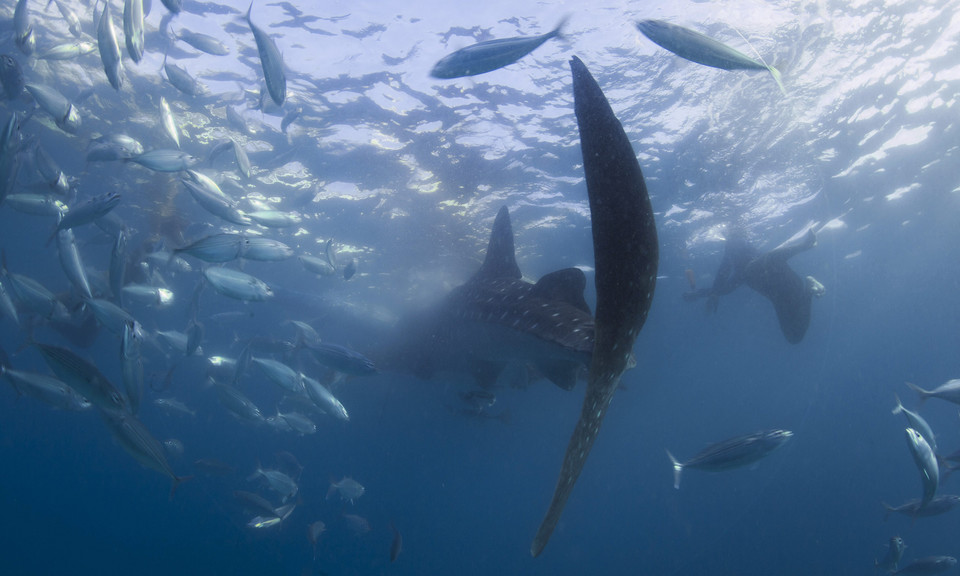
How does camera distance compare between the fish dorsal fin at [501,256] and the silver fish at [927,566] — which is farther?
the fish dorsal fin at [501,256]

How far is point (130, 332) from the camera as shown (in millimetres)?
4582

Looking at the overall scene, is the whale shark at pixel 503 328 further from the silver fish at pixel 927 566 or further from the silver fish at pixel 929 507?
the silver fish at pixel 927 566

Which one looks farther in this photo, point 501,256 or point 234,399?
point 501,256

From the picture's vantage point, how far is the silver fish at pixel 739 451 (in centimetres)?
646

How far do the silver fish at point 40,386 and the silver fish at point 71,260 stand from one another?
1.80m

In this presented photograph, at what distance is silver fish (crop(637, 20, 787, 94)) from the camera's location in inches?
122

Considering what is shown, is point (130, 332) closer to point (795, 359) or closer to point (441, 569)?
point (441, 569)

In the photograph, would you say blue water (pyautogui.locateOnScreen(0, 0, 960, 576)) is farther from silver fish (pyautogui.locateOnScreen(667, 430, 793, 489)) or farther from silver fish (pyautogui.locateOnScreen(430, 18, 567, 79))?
silver fish (pyautogui.locateOnScreen(667, 430, 793, 489))

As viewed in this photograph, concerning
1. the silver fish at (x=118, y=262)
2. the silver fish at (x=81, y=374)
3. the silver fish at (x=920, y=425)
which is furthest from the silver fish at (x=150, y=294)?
the silver fish at (x=920, y=425)

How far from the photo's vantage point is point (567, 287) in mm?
5031

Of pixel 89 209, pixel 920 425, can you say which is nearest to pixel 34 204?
pixel 89 209

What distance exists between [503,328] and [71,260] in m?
5.67

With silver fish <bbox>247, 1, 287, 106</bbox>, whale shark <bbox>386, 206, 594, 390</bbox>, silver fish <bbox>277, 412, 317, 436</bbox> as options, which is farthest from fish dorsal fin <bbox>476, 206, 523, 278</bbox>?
silver fish <bbox>247, 1, 287, 106</bbox>

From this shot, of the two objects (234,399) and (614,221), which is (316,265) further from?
(614,221)
